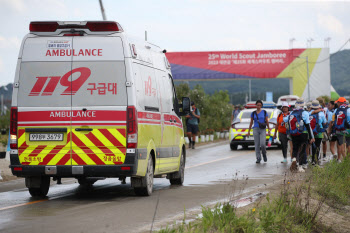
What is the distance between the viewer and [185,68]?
2589 inches

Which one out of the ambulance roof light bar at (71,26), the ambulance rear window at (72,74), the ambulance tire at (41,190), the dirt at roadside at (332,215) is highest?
the ambulance roof light bar at (71,26)

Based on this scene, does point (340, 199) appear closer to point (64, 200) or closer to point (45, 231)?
point (64, 200)

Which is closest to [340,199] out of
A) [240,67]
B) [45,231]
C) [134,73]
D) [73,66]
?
[134,73]

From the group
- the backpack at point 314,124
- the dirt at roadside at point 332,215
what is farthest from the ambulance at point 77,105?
the backpack at point 314,124

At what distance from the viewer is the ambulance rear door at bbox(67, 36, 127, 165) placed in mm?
12008

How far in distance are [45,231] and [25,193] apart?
5.42m

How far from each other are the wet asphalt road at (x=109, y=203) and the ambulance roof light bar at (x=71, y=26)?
114 inches

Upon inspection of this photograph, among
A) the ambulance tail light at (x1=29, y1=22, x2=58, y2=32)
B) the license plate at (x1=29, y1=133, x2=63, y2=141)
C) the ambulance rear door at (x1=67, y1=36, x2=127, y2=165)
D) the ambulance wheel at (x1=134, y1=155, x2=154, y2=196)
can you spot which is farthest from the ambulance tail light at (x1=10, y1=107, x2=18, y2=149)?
the ambulance wheel at (x1=134, y1=155, x2=154, y2=196)

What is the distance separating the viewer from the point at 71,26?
1244 centimetres

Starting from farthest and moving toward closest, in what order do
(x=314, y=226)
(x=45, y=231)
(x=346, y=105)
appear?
1. (x=346, y=105)
2. (x=314, y=226)
3. (x=45, y=231)

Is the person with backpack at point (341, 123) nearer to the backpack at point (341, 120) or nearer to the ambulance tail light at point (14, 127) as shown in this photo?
the backpack at point (341, 120)

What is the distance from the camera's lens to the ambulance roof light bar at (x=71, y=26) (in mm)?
12305

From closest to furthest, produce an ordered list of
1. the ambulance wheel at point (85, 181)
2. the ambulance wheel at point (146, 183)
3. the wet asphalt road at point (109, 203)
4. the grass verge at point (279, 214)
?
the grass verge at point (279, 214) → the wet asphalt road at point (109, 203) → the ambulance wheel at point (146, 183) → the ambulance wheel at point (85, 181)

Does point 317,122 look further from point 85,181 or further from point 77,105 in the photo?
point 77,105
